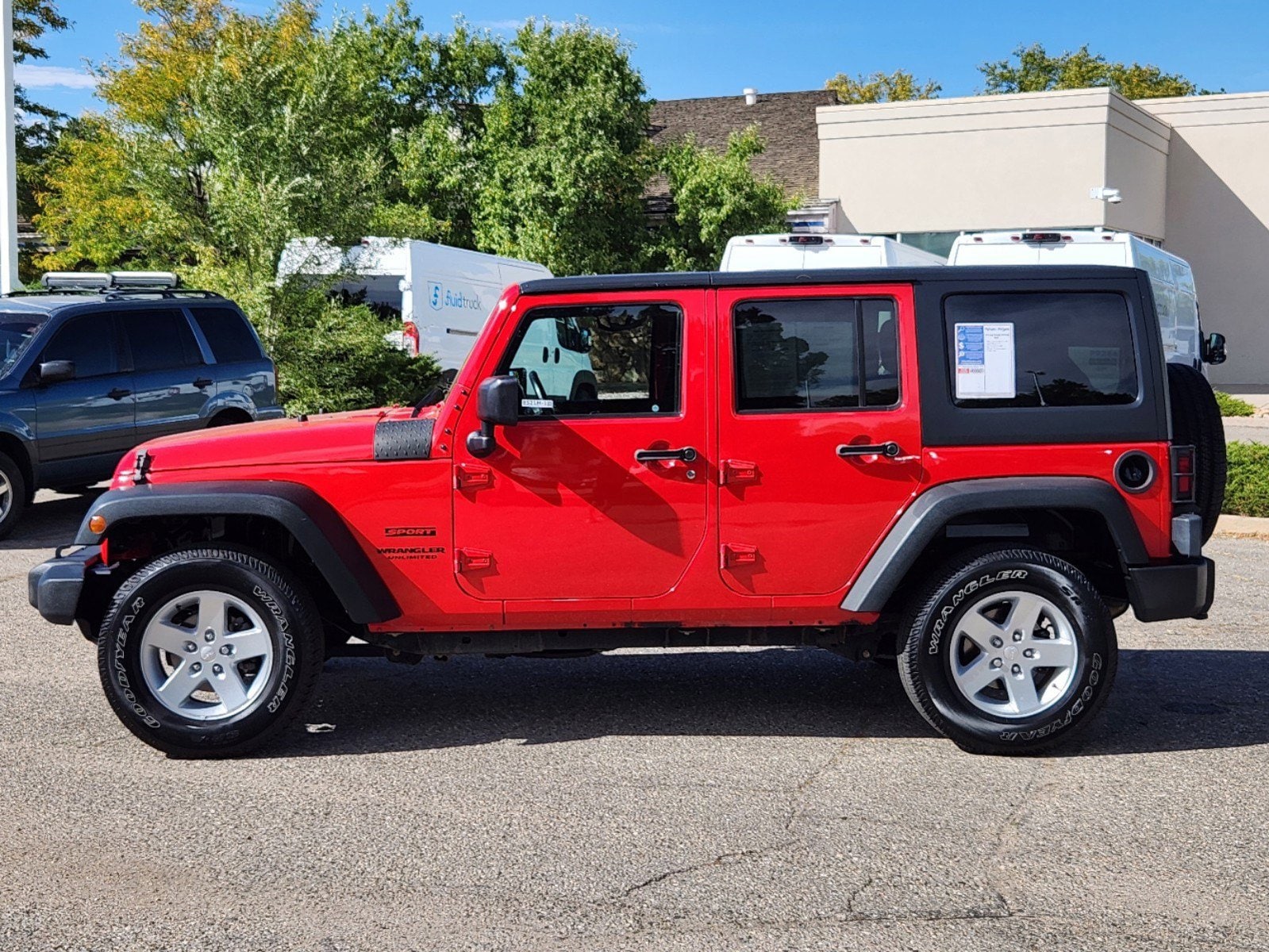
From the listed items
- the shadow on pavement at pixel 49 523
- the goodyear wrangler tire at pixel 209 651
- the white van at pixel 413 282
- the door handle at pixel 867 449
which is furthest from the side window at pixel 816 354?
the white van at pixel 413 282

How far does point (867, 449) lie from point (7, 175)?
16.8 meters

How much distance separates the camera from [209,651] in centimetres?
559

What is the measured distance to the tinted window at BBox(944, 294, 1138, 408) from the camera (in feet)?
18.7

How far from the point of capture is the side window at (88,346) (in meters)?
11.8

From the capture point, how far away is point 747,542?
18.5 ft

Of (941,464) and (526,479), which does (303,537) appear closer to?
(526,479)

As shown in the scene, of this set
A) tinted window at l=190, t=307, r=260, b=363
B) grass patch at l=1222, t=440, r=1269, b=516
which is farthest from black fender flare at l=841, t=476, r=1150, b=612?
tinted window at l=190, t=307, r=260, b=363

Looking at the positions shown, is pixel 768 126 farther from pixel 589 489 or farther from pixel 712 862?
pixel 712 862

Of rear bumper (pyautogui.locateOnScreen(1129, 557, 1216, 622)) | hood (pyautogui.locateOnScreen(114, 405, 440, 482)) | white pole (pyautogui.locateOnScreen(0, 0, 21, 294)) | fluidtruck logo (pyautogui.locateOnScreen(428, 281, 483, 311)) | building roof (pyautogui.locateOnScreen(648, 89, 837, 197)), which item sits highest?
building roof (pyautogui.locateOnScreen(648, 89, 837, 197))

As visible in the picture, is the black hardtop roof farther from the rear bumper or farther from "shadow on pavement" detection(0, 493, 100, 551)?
"shadow on pavement" detection(0, 493, 100, 551)

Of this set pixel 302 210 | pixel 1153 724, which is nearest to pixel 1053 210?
pixel 302 210

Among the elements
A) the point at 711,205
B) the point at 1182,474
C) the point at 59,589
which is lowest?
the point at 59,589

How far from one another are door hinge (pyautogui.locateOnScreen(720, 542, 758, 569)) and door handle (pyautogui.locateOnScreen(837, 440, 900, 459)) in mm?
516

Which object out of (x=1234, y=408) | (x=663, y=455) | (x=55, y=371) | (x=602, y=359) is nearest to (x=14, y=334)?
(x=55, y=371)
